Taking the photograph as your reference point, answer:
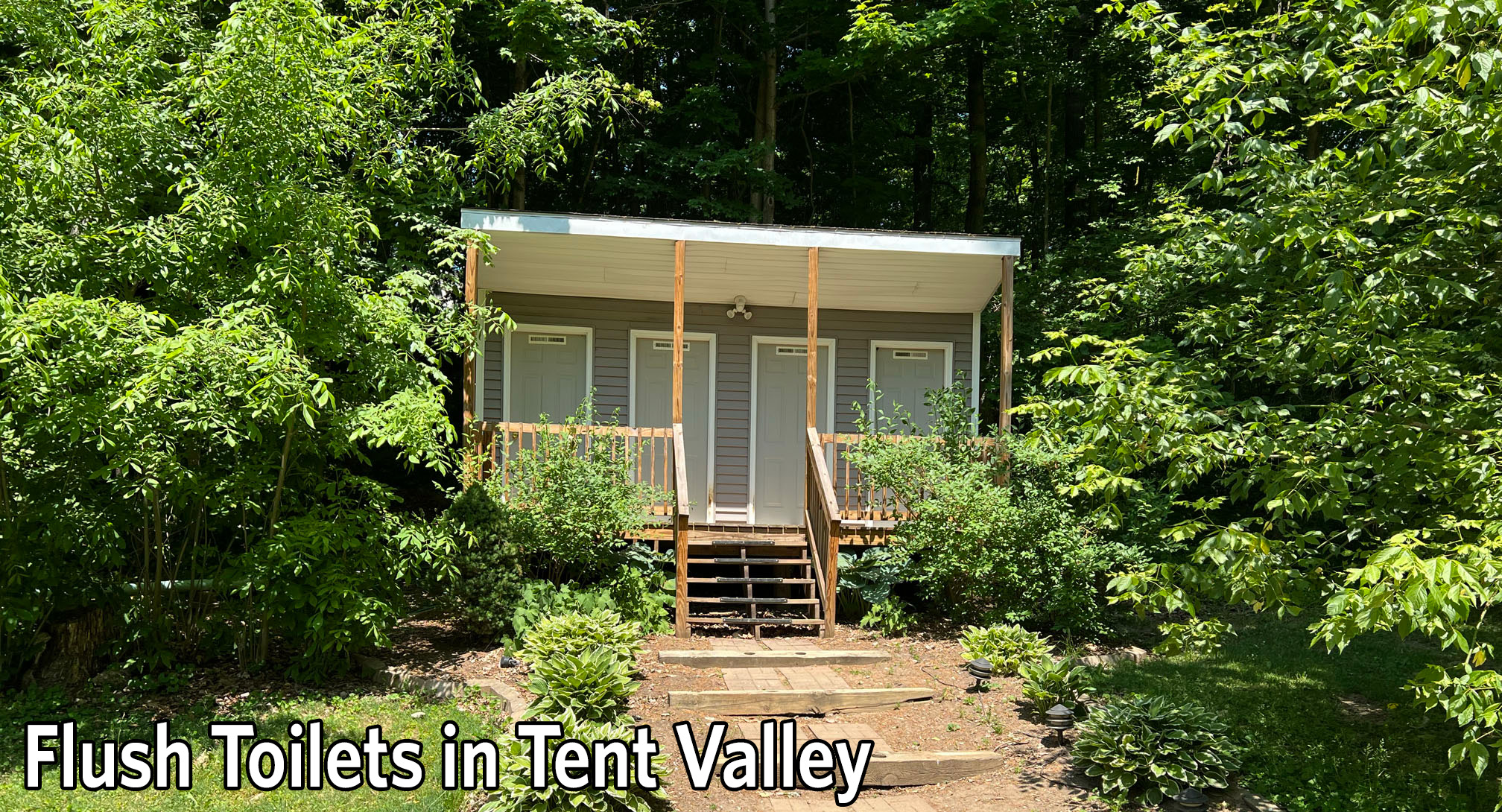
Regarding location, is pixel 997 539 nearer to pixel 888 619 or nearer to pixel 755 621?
pixel 888 619

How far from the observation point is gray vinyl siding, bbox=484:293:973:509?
34.3ft

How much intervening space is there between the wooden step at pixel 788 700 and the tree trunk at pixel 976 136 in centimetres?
1119

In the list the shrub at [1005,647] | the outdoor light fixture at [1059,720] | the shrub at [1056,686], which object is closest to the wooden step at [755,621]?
the shrub at [1005,647]

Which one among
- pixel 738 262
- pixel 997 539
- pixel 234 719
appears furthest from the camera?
pixel 738 262

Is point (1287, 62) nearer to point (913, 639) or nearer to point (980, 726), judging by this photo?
point (980, 726)

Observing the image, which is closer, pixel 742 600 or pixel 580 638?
pixel 580 638

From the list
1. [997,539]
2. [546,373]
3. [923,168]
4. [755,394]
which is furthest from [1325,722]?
[923,168]

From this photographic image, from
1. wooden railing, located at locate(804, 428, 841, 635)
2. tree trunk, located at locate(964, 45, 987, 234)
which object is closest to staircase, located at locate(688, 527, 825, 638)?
wooden railing, located at locate(804, 428, 841, 635)

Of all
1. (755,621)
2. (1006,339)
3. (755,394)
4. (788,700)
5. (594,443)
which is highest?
(1006,339)

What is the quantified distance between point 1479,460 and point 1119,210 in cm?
1268

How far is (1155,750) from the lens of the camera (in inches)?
192

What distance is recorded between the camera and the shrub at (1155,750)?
4785mm

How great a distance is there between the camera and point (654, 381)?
10680 mm

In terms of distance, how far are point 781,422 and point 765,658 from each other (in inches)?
167
